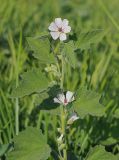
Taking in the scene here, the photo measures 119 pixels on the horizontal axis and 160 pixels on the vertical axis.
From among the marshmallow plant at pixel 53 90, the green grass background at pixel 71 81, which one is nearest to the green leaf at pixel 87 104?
the marshmallow plant at pixel 53 90

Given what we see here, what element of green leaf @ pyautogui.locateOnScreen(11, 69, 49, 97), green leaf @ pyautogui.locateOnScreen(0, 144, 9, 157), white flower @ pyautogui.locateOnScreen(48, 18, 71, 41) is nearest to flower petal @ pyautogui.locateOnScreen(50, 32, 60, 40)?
white flower @ pyautogui.locateOnScreen(48, 18, 71, 41)

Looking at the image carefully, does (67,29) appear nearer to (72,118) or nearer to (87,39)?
(87,39)

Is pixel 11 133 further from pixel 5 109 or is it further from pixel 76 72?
pixel 76 72

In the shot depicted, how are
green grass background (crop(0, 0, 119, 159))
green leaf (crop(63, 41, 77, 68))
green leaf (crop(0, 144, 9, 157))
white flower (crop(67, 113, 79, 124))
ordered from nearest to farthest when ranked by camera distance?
green leaf (crop(63, 41, 77, 68)) → white flower (crop(67, 113, 79, 124)) → green leaf (crop(0, 144, 9, 157)) → green grass background (crop(0, 0, 119, 159))

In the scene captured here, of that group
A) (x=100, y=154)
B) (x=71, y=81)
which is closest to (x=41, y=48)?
(x=100, y=154)

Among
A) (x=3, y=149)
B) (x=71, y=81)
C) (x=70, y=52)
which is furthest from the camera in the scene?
(x=71, y=81)

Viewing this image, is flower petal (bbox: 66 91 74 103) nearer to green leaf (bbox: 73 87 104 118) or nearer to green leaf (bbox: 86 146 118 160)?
green leaf (bbox: 73 87 104 118)

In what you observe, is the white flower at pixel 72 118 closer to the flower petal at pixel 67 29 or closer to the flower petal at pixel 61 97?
the flower petal at pixel 61 97
